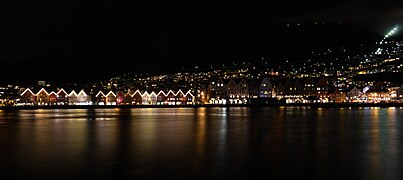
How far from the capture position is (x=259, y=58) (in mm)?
118562

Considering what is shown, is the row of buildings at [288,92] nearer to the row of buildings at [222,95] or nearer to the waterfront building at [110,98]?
the row of buildings at [222,95]

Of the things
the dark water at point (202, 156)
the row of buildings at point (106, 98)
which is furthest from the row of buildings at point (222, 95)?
the dark water at point (202, 156)

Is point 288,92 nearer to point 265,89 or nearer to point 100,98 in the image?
point 265,89

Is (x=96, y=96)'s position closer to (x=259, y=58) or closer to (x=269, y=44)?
(x=259, y=58)

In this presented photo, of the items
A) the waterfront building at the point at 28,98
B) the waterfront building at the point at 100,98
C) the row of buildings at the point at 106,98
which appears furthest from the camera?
the waterfront building at the point at 100,98

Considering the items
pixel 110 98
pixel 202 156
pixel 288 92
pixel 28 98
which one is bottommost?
pixel 202 156

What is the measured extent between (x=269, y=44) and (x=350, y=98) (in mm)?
61963

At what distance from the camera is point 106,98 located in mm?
62875

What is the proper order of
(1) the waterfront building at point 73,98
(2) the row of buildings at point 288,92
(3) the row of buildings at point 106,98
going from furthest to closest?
(2) the row of buildings at point 288,92
(1) the waterfront building at point 73,98
(3) the row of buildings at point 106,98

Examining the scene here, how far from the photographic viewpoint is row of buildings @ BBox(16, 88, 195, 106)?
59000 mm

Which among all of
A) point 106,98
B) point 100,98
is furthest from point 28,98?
point 106,98

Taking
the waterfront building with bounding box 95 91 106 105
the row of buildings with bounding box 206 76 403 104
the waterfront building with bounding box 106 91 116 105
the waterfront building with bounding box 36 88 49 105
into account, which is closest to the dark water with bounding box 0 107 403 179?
the waterfront building with bounding box 36 88 49 105

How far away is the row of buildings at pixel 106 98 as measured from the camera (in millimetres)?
59000

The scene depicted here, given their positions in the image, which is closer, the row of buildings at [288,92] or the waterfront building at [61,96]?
the waterfront building at [61,96]
